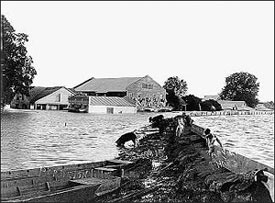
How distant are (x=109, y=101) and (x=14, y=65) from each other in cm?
465

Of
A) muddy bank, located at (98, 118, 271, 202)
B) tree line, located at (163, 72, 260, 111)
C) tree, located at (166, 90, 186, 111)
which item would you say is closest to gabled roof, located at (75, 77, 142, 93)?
tree, located at (166, 90, 186, 111)

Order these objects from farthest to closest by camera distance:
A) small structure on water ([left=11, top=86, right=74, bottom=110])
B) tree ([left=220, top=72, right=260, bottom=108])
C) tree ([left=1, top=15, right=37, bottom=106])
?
small structure on water ([left=11, top=86, right=74, bottom=110]) < tree ([left=220, top=72, right=260, bottom=108]) < tree ([left=1, top=15, right=37, bottom=106])

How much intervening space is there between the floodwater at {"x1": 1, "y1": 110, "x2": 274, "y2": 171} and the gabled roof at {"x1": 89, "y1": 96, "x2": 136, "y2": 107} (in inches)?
13.9

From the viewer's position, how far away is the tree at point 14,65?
3334mm

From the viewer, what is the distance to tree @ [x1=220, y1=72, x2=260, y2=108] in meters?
3.63

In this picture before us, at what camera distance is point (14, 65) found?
12.6ft

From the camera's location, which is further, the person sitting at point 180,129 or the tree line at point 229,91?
the person sitting at point 180,129

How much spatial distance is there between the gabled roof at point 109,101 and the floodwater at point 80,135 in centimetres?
35

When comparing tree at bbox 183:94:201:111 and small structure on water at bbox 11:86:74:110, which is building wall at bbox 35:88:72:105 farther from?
tree at bbox 183:94:201:111

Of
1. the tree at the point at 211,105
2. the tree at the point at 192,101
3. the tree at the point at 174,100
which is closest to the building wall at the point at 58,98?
the tree at the point at 174,100

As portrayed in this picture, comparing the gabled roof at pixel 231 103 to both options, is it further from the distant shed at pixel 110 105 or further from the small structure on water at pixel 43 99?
the distant shed at pixel 110 105

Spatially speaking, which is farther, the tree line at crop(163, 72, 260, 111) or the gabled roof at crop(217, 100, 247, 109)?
the gabled roof at crop(217, 100, 247, 109)

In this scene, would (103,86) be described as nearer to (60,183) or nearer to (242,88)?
(60,183)

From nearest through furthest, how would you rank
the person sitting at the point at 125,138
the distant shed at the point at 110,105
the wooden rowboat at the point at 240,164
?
1. the wooden rowboat at the point at 240,164
2. the distant shed at the point at 110,105
3. the person sitting at the point at 125,138
